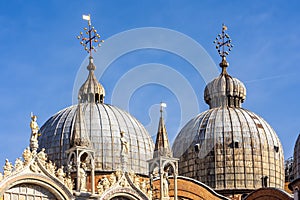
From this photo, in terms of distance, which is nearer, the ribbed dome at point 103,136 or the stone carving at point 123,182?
the stone carving at point 123,182

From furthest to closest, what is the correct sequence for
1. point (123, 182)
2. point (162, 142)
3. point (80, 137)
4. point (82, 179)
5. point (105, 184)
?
point (162, 142), point (80, 137), point (123, 182), point (105, 184), point (82, 179)

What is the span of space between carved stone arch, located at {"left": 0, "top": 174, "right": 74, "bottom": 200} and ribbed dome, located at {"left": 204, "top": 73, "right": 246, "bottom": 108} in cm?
2895

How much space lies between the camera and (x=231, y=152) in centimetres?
7600

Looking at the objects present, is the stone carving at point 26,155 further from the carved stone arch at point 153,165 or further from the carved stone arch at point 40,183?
the carved stone arch at point 153,165

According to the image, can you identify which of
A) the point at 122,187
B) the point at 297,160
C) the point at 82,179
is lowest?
the point at 122,187

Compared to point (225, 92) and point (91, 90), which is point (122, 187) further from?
point (225, 92)

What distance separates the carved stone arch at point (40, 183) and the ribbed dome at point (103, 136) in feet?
38.6

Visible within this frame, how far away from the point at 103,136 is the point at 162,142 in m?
7.65

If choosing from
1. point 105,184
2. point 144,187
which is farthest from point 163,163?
point 105,184

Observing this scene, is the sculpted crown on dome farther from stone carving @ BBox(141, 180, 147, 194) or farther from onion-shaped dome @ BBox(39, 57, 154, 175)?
stone carving @ BBox(141, 180, 147, 194)

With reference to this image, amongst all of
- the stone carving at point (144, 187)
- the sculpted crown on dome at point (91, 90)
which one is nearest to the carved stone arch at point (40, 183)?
the stone carving at point (144, 187)

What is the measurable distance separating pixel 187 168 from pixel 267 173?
6273mm

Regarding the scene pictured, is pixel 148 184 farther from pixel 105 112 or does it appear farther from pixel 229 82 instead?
pixel 229 82

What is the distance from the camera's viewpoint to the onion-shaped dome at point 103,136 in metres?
66.7
